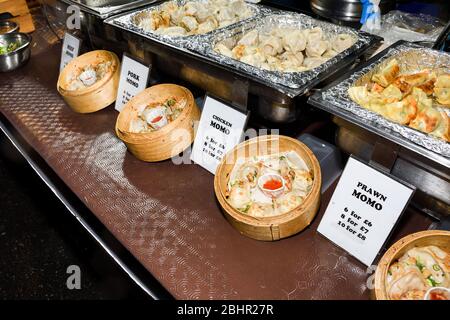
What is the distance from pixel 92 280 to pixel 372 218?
1976 mm

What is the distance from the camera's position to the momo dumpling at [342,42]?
1.89 meters

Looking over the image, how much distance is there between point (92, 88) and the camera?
220 centimetres

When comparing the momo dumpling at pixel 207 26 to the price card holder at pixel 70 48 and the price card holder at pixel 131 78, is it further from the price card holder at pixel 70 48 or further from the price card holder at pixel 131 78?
the price card holder at pixel 70 48

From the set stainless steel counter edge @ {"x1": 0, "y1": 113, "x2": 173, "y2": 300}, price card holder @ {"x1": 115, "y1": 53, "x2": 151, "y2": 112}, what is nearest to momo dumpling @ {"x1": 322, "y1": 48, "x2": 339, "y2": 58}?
price card holder @ {"x1": 115, "y1": 53, "x2": 151, "y2": 112}

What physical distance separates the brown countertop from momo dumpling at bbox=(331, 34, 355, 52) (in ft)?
2.60

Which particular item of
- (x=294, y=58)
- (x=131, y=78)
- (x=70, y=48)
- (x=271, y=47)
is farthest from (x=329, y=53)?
(x=70, y=48)

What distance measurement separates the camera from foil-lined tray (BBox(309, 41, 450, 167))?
123cm

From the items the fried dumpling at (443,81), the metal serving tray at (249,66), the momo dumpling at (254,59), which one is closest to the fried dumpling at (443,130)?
Result: the fried dumpling at (443,81)

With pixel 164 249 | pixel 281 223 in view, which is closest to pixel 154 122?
pixel 164 249

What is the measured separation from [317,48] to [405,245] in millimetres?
1195

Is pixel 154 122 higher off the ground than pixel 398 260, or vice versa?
pixel 398 260

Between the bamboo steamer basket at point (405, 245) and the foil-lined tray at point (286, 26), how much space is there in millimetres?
718
